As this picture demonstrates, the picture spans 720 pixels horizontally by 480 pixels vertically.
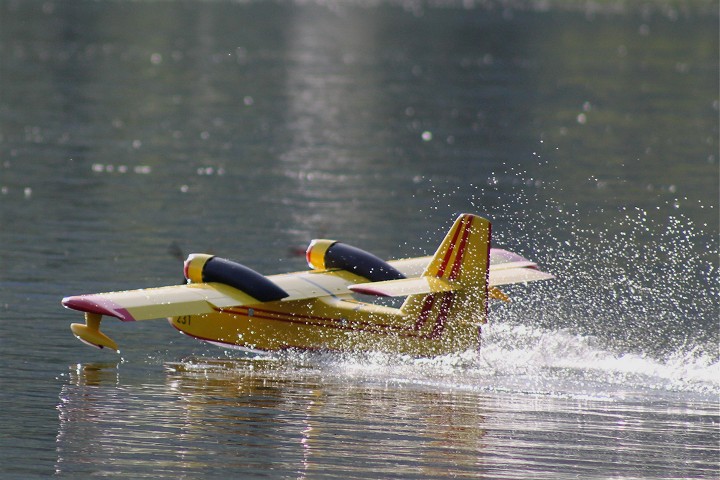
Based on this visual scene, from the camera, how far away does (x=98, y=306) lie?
875 inches

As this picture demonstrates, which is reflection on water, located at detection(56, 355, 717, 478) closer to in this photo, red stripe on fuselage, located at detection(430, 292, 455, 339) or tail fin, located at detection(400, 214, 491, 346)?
red stripe on fuselage, located at detection(430, 292, 455, 339)

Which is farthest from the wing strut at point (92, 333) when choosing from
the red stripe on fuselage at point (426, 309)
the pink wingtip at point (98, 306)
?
the red stripe on fuselage at point (426, 309)

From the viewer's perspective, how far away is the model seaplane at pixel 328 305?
23.1m

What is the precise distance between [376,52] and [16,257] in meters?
82.9

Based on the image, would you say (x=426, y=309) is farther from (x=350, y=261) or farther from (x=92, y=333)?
(x=92, y=333)

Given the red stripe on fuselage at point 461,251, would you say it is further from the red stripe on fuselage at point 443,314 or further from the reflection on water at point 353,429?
the reflection on water at point 353,429

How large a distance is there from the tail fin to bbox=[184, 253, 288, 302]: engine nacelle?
3.08 metres

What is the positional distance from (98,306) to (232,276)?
10.3 feet

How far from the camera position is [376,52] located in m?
113

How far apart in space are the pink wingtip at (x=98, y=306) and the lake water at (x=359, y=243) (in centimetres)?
126

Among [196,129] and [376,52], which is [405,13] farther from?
[196,129]

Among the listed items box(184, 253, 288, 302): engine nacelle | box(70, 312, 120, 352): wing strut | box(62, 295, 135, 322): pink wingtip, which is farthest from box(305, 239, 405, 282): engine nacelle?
box(62, 295, 135, 322): pink wingtip

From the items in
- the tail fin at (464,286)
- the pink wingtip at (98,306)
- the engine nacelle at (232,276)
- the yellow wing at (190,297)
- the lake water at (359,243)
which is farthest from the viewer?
the engine nacelle at (232,276)

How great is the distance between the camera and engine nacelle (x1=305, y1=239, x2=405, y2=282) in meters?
26.2
